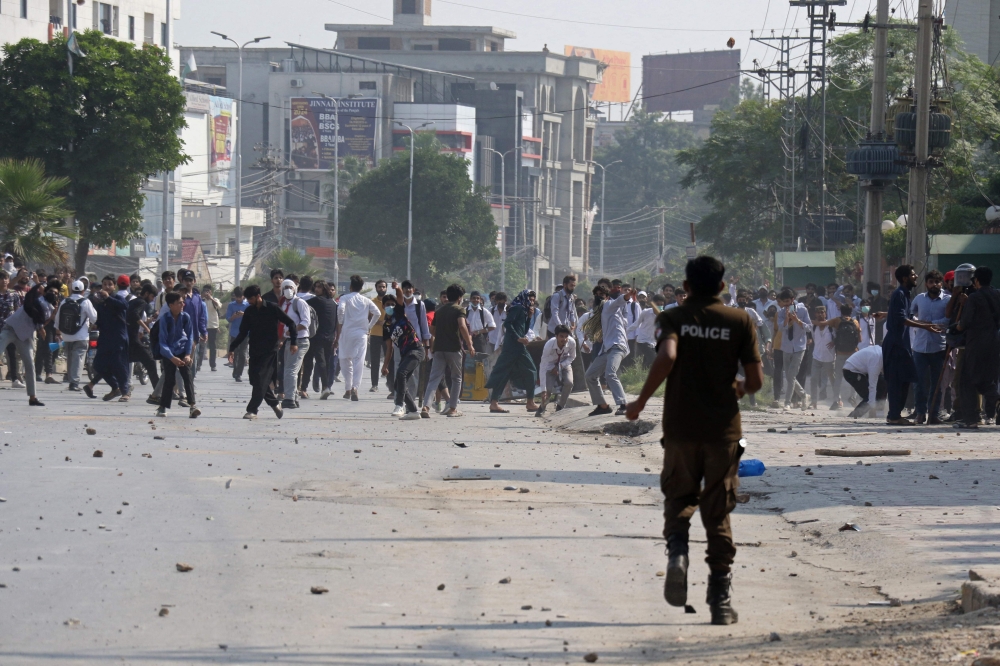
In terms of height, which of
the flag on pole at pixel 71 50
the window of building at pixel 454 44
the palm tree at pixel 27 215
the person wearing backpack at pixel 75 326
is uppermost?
the window of building at pixel 454 44

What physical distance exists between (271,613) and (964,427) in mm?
10729

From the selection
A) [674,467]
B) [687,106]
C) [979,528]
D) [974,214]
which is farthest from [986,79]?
[687,106]

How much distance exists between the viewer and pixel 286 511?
942 cm

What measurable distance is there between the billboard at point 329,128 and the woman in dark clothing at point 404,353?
87501 mm

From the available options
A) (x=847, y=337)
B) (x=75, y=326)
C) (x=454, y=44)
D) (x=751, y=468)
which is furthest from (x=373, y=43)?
(x=751, y=468)

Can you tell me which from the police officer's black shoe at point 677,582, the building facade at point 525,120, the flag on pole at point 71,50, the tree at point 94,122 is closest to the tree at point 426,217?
the building facade at point 525,120

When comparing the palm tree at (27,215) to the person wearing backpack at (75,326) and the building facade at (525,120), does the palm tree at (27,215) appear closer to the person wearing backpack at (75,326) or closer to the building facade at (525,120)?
the person wearing backpack at (75,326)

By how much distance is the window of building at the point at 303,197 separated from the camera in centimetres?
10744

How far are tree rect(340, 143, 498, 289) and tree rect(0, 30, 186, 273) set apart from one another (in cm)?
4655

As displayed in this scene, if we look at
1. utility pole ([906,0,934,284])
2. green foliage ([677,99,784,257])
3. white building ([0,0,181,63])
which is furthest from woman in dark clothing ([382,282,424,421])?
white building ([0,0,181,63])

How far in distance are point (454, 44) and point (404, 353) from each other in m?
112

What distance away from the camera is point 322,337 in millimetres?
20562

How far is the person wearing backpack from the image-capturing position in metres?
20.3

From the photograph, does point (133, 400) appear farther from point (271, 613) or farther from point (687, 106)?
point (687, 106)
